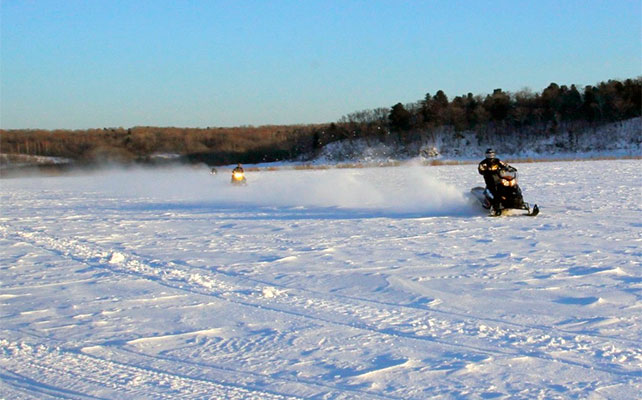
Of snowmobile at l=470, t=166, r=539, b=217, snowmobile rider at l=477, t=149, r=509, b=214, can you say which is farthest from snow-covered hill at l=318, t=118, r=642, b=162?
snowmobile at l=470, t=166, r=539, b=217

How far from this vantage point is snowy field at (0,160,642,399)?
177 inches

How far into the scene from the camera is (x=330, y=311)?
639 centimetres

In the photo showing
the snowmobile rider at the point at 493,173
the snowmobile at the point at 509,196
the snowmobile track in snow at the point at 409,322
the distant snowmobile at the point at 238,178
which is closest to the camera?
the snowmobile track in snow at the point at 409,322

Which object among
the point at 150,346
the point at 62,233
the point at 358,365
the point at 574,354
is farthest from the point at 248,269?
the point at 62,233

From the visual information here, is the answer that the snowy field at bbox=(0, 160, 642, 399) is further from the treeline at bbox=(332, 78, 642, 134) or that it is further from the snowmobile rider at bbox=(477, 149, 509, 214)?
the treeline at bbox=(332, 78, 642, 134)

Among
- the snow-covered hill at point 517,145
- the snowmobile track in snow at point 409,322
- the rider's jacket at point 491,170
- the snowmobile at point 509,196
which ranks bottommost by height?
the snowmobile track in snow at point 409,322

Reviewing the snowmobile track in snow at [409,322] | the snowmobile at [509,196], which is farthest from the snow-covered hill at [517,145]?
the snowmobile track in snow at [409,322]

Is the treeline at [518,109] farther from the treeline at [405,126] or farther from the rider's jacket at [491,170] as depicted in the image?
the rider's jacket at [491,170]

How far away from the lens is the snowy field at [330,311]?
448cm

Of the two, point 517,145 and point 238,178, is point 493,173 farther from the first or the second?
point 517,145

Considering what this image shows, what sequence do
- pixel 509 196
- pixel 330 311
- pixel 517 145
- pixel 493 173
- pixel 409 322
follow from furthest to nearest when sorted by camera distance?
pixel 517 145, pixel 493 173, pixel 509 196, pixel 330 311, pixel 409 322

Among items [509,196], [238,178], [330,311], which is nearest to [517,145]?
[238,178]

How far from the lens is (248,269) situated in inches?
348

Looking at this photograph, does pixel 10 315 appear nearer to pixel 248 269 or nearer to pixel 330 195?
pixel 248 269
